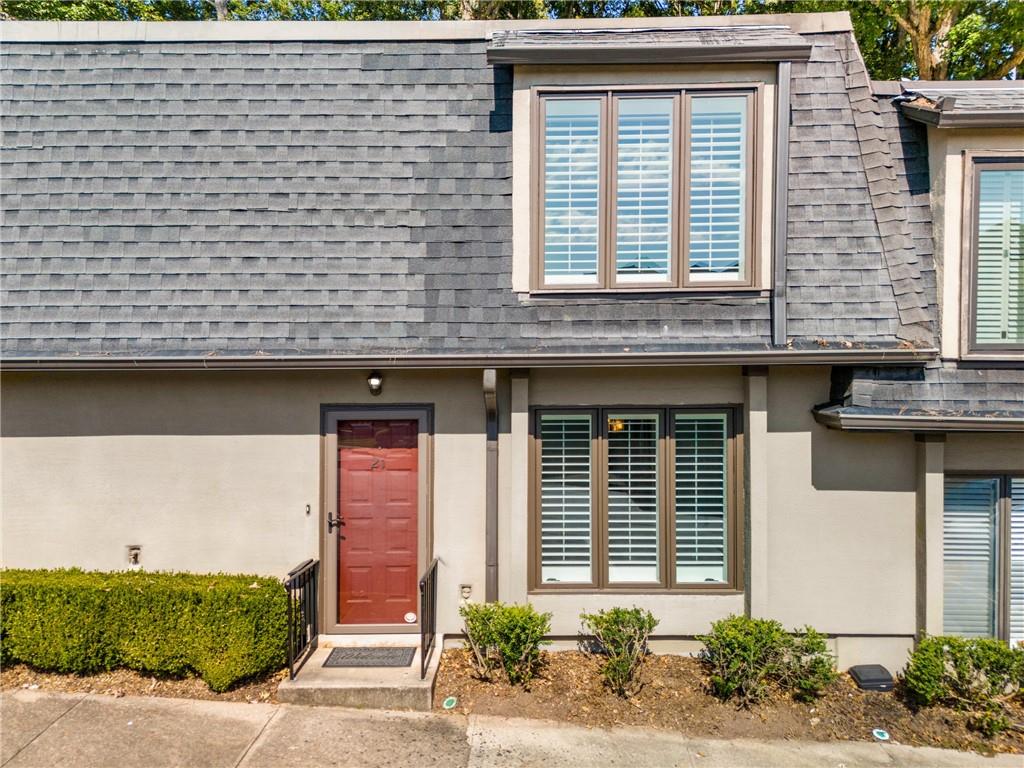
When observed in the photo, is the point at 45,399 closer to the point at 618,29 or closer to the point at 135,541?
the point at 135,541

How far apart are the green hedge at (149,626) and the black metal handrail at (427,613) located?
1117mm

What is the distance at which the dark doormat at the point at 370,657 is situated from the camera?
15.9 ft

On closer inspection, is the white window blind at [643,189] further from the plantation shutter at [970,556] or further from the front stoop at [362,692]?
the front stoop at [362,692]

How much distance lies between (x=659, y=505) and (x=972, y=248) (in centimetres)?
343

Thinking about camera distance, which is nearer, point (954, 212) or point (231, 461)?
point (954, 212)

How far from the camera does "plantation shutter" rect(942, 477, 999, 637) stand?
16.6ft

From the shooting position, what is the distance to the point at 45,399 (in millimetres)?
5332

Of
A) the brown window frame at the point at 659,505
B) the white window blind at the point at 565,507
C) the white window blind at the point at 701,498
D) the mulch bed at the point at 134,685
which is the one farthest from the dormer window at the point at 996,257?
the mulch bed at the point at 134,685

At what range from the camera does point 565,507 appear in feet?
17.4

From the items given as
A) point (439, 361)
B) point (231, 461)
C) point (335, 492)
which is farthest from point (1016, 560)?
point (231, 461)

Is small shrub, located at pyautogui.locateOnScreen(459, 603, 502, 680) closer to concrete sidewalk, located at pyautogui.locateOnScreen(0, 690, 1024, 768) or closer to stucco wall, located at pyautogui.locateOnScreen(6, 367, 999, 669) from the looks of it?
stucco wall, located at pyautogui.locateOnScreen(6, 367, 999, 669)

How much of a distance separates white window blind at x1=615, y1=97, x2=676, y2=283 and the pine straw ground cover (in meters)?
3.41

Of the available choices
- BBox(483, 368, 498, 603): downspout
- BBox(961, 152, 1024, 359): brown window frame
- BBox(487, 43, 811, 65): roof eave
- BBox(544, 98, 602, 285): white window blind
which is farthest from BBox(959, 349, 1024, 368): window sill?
BBox(483, 368, 498, 603): downspout

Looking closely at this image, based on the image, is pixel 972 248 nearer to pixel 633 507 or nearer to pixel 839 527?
pixel 839 527
